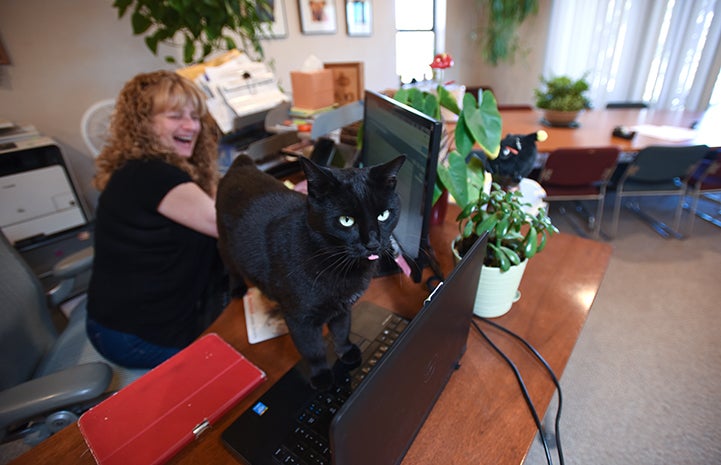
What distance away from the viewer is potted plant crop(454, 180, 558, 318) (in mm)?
745

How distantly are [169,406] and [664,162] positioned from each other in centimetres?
282

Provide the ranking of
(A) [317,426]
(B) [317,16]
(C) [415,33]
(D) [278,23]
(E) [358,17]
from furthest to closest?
(C) [415,33] < (E) [358,17] < (B) [317,16] < (D) [278,23] < (A) [317,426]

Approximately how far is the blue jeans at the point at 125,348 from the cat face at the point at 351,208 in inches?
33.4

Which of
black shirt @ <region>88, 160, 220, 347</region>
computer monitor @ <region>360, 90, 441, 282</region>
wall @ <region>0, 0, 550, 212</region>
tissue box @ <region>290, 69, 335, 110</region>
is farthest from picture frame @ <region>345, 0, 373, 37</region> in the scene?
black shirt @ <region>88, 160, 220, 347</region>

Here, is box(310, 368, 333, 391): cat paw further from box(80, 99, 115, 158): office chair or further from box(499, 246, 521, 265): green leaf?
box(80, 99, 115, 158): office chair

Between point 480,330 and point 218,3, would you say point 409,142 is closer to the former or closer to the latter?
point 480,330

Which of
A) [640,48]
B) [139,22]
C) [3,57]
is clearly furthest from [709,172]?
[3,57]

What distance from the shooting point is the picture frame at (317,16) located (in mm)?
2955

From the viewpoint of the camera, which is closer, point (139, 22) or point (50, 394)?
point (50, 394)

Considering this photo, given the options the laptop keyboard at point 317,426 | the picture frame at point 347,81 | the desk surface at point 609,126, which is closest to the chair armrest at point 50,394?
the laptop keyboard at point 317,426

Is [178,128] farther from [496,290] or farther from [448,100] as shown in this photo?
[496,290]

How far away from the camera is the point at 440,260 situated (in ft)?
3.36

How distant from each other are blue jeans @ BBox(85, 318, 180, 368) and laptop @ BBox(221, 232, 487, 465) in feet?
2.05

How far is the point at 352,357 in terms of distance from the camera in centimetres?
72
